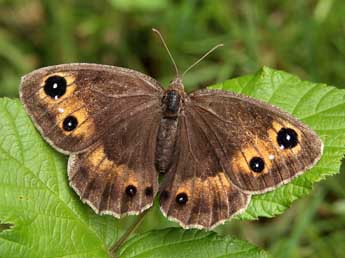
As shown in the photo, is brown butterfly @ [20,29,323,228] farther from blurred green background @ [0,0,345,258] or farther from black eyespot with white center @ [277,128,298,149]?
blurred green background @ [0,0,345,258]

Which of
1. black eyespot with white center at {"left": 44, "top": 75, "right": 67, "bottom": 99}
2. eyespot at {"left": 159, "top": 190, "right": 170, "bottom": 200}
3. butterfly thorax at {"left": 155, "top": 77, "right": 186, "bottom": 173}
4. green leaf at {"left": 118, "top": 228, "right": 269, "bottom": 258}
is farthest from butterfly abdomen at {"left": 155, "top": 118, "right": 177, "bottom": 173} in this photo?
black eyespot with white center at {"left": 44, "top": 75, "right": 67, "bottom": 99}

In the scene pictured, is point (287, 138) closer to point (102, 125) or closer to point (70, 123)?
point (102, 125)

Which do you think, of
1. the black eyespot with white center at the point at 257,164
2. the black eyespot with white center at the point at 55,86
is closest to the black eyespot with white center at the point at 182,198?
the black eyespot with white center at the point at 257,164

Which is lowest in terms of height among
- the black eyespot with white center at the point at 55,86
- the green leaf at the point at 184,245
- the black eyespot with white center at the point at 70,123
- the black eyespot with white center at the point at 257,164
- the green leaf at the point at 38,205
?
the green leaf at the point at 184,245

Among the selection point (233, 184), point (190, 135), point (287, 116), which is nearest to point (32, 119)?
point (190, 135)

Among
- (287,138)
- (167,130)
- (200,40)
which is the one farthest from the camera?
(200,40)

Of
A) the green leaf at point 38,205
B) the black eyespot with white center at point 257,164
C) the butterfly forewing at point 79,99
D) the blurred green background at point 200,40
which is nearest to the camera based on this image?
the green leaf at point 38,205

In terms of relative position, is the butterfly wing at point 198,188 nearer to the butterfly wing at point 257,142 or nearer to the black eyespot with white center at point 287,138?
the butterfly wing at point 257,142

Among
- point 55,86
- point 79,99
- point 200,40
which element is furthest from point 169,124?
point 200,40
